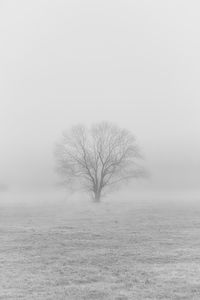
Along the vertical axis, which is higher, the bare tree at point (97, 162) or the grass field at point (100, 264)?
the bare tree at point (97, 162)

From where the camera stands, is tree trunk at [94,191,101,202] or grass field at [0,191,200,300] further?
tree trunk at [94,191,101,202]

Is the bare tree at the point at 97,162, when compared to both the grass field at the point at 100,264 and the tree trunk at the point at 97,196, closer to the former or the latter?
the tree trunk at the point at 97,196

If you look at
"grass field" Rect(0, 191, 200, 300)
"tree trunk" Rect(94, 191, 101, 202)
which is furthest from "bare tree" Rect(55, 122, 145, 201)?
"grass field" Rect(0, 191, 200, 300)

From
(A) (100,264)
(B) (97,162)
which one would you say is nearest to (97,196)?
(B) (97,162)

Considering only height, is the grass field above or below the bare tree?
below

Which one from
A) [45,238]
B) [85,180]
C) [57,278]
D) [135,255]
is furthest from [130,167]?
[57,278]

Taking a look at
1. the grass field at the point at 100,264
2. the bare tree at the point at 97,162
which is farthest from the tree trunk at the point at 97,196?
the grass field at the point at 100,264

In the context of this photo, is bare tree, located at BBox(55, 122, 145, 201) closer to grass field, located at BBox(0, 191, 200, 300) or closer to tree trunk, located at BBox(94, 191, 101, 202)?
tree trunk, located at BBox(94, 191, 101, 202)

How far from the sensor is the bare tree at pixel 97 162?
226 ft

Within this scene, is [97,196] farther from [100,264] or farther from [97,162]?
[100,264]

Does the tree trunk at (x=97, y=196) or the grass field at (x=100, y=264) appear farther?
the tree trunk at (x=97, y=196)

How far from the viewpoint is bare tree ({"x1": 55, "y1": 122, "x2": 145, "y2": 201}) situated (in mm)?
68812

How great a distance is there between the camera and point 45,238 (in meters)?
23.6

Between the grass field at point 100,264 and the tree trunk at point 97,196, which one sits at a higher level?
the tree trunk at point 97,196
